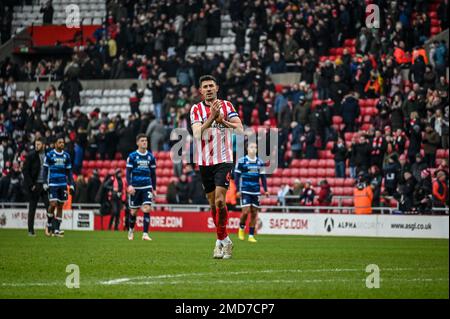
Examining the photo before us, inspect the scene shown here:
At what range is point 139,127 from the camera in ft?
122

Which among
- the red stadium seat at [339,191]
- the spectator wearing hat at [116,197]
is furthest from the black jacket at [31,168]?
the red stadium seat at [339,191]

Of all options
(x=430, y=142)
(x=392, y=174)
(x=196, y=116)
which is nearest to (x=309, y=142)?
(x=392, y=174)

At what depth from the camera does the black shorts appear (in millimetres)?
15402

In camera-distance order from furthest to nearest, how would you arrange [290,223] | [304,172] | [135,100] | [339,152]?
[135,100] < [304,172] < [339,152] < [290,223]

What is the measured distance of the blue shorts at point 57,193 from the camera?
24781 millimetres

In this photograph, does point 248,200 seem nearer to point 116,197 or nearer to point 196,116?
point 196,116

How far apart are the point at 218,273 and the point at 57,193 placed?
1270 centimetres

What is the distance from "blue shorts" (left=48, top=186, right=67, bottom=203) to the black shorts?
9.83 metres

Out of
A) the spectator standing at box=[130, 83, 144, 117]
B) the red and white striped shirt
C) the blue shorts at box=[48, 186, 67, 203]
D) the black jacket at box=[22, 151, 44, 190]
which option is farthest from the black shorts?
the spectator standing at box=[130, 83, 144, 117]

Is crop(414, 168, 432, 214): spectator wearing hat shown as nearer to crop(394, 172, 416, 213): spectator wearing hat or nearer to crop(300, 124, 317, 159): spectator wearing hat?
crop(394, 172, 416, 213): spectator wearing hat

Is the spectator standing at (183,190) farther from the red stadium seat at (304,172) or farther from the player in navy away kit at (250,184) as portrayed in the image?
the player in navy away kit at (250,184)

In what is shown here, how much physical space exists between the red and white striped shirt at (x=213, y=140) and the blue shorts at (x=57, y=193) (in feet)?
32.9

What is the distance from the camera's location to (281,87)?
36906 millimetres
